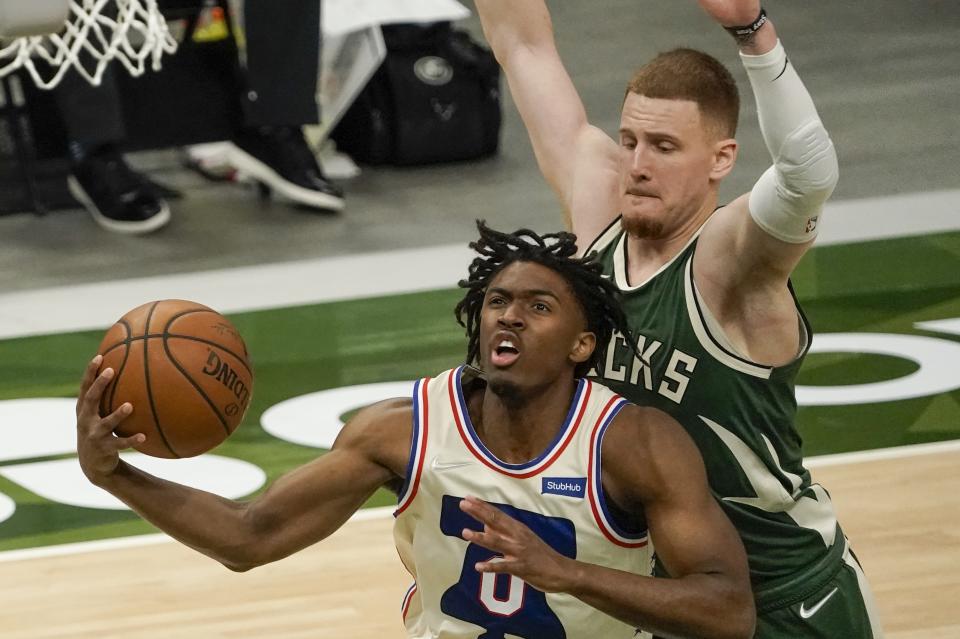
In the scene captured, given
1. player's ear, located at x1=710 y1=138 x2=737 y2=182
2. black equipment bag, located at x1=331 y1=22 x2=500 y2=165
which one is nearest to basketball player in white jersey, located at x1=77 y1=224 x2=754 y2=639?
player's ear, located at x1=710 y1=138 x2=737 y2=182

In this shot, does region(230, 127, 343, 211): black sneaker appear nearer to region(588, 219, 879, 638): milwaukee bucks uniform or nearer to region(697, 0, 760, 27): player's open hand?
region(588, 219, 879, 638): milwaukee bucks uniform

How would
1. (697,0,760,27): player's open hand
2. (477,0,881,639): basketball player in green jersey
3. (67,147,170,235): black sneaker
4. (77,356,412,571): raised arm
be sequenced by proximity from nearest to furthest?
(697,0,760,27): player's open hand, (77,356,412,571): raised arm, (477,0,881,639): basketball player in green jersey, (67,147,170,235): black sneaker

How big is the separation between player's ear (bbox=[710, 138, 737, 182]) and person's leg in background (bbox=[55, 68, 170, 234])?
5021 mm

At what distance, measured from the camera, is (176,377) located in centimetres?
295

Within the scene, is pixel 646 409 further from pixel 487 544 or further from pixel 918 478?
pixel 918 478

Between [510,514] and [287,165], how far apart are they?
5.57m

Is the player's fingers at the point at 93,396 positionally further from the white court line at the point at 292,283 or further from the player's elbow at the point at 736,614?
the white court line at the point at 292,283

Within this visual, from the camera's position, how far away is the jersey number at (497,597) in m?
2.85

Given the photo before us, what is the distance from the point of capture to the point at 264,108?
8.02 meters

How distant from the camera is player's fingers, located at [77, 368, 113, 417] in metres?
2.83

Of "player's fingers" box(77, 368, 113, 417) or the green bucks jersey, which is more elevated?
"player's fingers" box(77, 368, 113, 417)

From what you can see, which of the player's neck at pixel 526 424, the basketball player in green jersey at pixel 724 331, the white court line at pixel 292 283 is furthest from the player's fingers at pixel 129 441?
the white court line at pixel 292 283

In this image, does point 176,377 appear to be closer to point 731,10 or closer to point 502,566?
point 502,566

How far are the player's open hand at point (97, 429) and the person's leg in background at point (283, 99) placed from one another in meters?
5.26
